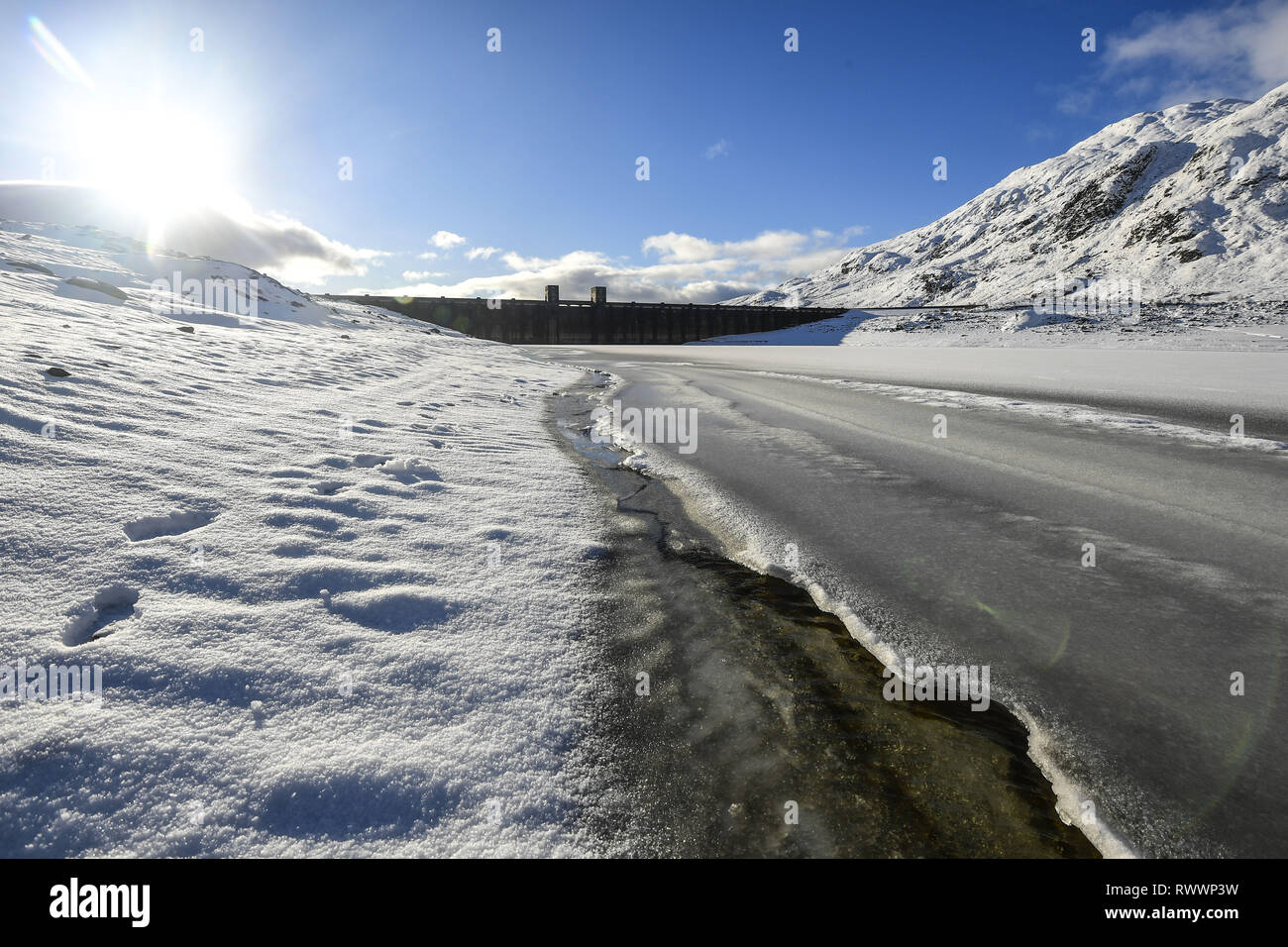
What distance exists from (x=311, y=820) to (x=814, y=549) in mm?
2652

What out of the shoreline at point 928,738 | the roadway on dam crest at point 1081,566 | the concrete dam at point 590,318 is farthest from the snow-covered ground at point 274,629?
the concrete dam at point 590,318

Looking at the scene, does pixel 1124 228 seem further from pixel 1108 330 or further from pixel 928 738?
pixel 928 738

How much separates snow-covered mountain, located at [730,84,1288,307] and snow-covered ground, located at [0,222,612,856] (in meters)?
63.4

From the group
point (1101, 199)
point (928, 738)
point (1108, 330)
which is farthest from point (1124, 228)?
point (928, 738)

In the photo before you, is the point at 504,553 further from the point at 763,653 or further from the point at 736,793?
the point at 736,793

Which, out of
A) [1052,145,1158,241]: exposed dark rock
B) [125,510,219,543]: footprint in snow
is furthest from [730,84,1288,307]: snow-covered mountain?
[125,510,219,543]: footprint in snow

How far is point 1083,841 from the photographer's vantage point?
1462 millimetres

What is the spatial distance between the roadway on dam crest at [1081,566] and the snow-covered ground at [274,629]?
1.41m

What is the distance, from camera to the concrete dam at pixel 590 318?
49062 mm

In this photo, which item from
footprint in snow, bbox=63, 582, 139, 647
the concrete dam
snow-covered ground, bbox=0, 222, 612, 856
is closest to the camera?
snow-covered ground, bbox=0, 222, 612, 856

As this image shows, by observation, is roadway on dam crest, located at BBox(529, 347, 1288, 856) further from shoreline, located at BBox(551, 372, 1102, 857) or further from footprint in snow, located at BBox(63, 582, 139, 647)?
footprint in snow, located at BBox(63, 582, 139, 647)

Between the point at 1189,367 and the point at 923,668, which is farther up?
the point at 1189,367

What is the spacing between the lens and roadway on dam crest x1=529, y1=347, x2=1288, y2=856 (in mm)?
1657
